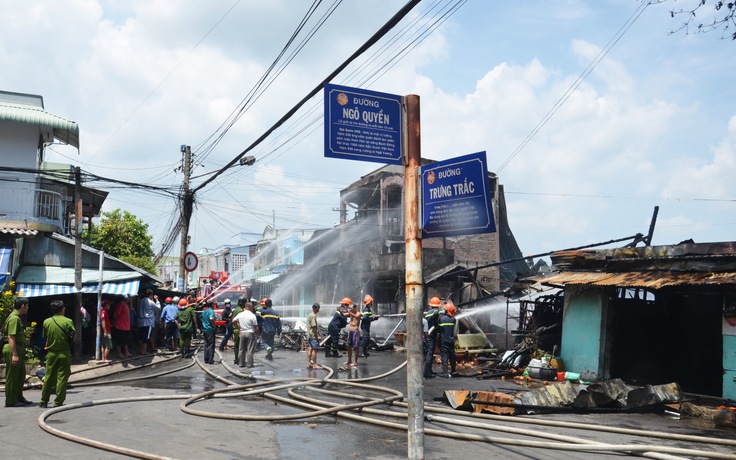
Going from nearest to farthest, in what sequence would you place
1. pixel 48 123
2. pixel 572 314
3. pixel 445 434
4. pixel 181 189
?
1. pixel 445 434
2. pixel 572 314
3. pixel 48 123
4. pixel 181 189

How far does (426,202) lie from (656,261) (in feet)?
32.5

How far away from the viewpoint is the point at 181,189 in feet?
84.0

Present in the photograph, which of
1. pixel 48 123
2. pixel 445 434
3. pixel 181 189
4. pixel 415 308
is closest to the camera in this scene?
pixel 415 308

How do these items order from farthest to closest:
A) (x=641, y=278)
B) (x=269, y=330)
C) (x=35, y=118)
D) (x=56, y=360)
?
(x=35, y=118) < (x=269, y=330) < (x=641, y=278) < (x=56, y=360)

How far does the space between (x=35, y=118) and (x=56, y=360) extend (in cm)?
1433

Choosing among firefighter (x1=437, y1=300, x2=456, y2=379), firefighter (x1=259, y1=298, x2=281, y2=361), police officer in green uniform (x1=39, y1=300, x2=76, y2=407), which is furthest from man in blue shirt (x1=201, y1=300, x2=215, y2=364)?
police officer in green uniform (x1=39, y1=300, x2=76, y2=407)

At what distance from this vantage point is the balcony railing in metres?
19.7

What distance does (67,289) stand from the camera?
1645cm

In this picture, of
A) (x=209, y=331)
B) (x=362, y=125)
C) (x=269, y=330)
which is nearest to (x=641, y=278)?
(x=362, y=125)

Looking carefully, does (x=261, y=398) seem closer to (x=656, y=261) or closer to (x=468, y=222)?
(x=468, y=222)

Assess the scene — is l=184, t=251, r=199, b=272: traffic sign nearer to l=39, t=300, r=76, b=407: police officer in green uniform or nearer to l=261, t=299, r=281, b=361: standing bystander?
l=261, t=299, r=281, b=361: standing bystander

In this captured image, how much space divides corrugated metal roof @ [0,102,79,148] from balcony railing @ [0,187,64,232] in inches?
100

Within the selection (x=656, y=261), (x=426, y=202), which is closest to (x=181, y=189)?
(x=656, y=261)

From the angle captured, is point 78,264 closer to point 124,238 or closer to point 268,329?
point 268,329
